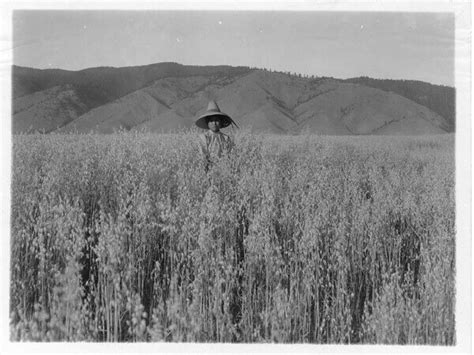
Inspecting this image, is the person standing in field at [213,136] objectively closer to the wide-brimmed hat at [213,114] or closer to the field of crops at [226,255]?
the wide-brimmed hat at [213,114]

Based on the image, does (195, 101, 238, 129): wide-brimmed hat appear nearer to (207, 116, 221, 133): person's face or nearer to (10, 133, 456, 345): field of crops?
(207, 116, 221, 133): person's face

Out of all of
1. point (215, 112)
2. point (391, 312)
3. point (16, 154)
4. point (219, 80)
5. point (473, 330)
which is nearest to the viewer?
point (391, 312)

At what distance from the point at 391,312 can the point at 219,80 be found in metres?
3.23

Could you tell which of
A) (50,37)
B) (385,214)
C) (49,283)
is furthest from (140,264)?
(50,37)

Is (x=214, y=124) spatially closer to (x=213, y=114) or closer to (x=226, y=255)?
(x=213, y=114)

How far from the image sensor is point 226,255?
2.37 m

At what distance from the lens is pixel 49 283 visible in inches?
101

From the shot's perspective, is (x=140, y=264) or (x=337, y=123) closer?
(x=140, y=264)

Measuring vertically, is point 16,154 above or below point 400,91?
below

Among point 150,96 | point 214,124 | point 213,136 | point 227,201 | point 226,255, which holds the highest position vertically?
point 150,96

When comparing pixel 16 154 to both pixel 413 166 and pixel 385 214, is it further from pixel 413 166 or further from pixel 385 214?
pixel 413 166

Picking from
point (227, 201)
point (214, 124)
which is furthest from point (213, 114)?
point (227, 201)

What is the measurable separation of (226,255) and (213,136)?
1.88 meters

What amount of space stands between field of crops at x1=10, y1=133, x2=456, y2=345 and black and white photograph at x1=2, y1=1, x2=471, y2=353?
2 centimetres
